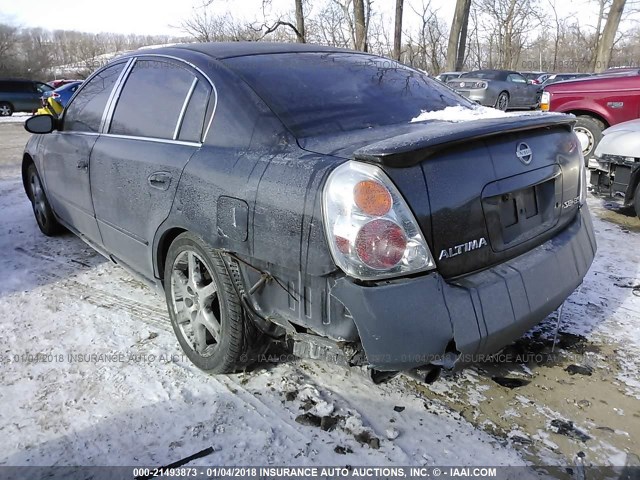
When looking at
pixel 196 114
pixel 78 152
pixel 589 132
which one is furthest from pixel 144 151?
pixel 589 132

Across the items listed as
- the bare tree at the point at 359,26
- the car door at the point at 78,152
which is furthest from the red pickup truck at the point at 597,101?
the bare tree at the point at 359,26

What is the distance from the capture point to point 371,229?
181 centimetres

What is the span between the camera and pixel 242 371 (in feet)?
8.57

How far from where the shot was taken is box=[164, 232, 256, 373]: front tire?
2.36 meters

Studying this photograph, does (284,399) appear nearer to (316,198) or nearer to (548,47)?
→ (316,198)

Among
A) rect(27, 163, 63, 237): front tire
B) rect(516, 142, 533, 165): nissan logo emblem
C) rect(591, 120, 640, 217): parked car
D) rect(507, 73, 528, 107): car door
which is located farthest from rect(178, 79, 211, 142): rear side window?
rect(507, 73, 528, 107): car door

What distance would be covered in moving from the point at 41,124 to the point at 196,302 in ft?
7.78

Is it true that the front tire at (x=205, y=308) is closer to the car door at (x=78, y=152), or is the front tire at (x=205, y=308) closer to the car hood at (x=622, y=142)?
the car door at (x=78, y=152)

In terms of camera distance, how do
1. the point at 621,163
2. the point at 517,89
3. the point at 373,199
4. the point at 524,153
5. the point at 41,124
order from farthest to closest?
the point at 517,89
the point at 621,163
the point at 41,124
the point at 524,153
the point at 373,199

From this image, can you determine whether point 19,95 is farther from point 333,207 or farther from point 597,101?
point 333,207

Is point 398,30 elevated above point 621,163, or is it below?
above

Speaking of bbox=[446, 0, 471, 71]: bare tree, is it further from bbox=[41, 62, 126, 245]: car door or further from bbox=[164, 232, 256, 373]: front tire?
bbox=[164, 232, 256, 373]: front tire

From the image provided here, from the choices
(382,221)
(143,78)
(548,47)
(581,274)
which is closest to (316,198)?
(382,221)

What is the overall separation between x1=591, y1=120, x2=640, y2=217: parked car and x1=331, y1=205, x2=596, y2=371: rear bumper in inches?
149
